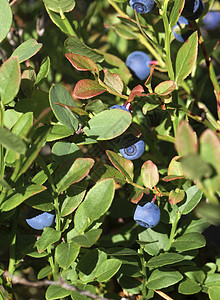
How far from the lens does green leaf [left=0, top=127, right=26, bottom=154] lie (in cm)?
54

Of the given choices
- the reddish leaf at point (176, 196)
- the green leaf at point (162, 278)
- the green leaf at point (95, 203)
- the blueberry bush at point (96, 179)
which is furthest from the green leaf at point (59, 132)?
the green leaf at point (162, 278)

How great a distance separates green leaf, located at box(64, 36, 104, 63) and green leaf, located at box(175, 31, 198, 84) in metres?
0.17

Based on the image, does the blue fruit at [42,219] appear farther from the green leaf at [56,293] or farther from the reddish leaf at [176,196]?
the reddish leaf at [176,196]

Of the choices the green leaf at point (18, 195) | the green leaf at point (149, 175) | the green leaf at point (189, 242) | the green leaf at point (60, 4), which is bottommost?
the green leaf at point (189, 242)

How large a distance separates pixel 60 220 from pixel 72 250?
92 millimetres

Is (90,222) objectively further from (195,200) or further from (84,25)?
(84,25)

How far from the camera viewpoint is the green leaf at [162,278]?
79 cm

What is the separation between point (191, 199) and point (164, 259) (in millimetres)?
136

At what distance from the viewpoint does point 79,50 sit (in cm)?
87

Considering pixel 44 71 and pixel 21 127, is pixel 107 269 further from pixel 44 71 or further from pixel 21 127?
pixel 44 71

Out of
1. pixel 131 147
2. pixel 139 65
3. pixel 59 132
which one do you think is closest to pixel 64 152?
pixel 59 132

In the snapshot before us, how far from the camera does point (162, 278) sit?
32.0 inches

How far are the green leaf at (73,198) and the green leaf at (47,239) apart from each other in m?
0.04

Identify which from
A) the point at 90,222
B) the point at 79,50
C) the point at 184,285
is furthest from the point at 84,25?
the point at 184,285
